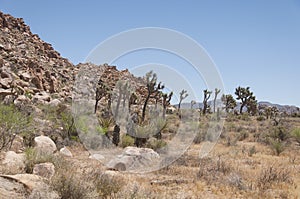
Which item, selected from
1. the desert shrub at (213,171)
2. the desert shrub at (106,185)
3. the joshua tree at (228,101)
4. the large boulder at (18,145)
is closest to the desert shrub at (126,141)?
the desert shrub at (213,171)

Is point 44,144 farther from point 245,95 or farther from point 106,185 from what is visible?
point 245,95

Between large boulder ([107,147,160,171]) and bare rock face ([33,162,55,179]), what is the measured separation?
7.05 feet

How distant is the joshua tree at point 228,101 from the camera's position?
33906 millimetres

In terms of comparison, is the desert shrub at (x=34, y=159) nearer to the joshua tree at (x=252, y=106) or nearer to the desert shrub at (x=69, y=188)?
the desert shrub at (x=69, y=188)

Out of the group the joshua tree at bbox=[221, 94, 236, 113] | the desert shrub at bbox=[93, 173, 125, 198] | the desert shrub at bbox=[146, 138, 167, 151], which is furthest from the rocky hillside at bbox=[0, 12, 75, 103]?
the joshua tree at bbox=[221, 94, 236, 113]

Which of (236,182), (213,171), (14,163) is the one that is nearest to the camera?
(14,163)

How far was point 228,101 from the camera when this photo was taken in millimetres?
34312

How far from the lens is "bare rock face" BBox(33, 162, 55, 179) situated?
17.5 feet

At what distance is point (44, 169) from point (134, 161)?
2.83 m

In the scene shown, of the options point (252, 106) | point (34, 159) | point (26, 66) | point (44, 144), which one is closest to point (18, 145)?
point (44, 144)

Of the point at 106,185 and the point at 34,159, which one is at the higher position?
the point at 34,159

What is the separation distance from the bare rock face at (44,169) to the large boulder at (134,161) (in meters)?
2.15

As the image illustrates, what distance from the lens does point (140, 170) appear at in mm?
7512

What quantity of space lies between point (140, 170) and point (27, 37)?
48.3 m
